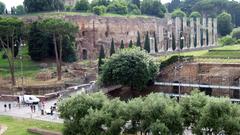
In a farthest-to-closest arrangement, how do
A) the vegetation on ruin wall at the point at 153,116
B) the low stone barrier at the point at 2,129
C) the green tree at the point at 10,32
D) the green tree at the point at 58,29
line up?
the green tree at the point at 58,29 < the green tree at the point at 10,32 < the low stone barrier at the point at 2,129 < the vegetation on ruin wall at the point at 153,116

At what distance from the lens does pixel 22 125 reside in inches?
1469

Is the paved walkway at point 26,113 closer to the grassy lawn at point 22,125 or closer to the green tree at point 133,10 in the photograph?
the grassy lawn at point 22,125

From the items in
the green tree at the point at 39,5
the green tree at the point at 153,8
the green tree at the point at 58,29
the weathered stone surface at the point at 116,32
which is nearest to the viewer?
the green tree at the point at 58,29


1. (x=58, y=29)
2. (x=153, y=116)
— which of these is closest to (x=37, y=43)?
(x=58, y=29)

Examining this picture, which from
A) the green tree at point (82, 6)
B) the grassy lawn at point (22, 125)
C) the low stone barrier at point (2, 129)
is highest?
the green tree at point (82, 6)

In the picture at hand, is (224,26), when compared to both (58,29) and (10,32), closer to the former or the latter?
(58,29)

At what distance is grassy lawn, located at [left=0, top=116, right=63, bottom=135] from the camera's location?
35.4 meters

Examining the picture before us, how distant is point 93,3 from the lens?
315 ft

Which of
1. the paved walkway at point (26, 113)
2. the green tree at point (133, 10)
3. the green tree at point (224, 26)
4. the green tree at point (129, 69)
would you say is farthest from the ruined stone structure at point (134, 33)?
the paved walkway at point (26, 113)

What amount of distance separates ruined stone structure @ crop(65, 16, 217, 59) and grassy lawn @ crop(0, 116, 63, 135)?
98.2 ft

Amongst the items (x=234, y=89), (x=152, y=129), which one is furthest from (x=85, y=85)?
(x=152, y=129)

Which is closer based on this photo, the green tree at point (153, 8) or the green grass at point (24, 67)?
the green grass at point (24, 67)

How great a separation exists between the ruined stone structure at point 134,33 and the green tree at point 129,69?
72.4 ft

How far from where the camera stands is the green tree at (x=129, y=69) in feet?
139
